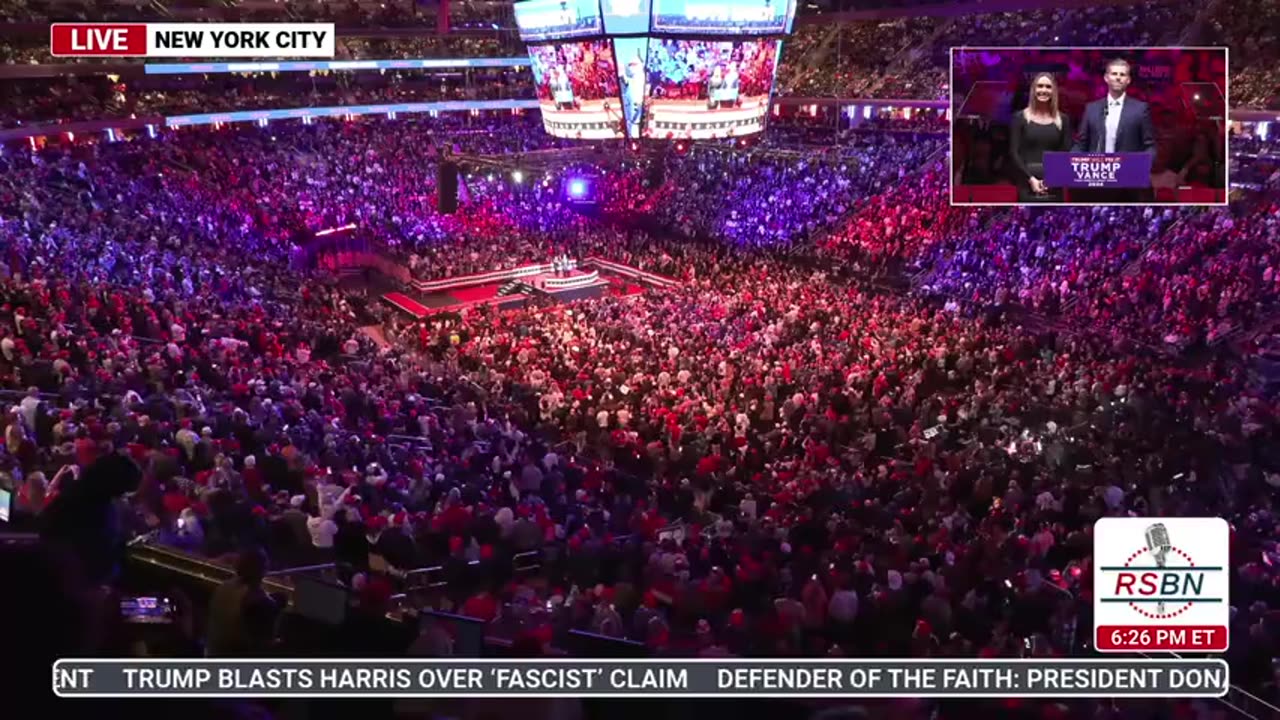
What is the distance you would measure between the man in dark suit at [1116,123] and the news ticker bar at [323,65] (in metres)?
30.3

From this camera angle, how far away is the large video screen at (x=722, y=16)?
2148 cm

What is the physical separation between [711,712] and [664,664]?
44 cm

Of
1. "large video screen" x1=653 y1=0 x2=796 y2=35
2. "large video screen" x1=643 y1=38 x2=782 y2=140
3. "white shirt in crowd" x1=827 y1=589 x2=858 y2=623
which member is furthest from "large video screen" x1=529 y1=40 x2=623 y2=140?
"white shirt in crowd" x1=827 y1=589 x2=858 y2=623

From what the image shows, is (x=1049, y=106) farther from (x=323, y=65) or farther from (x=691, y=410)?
(x=323, y=65)

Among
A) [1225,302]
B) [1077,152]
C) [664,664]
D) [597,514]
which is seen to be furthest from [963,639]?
[1225,302]

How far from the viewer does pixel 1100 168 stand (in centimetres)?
1189

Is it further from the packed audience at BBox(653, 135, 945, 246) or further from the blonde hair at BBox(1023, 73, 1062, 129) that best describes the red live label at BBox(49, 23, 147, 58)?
the packed audience at BBox(653, 135, 945, 246)

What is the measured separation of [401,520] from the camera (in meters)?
7.92

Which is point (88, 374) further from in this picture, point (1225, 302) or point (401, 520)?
point (1225, 302)

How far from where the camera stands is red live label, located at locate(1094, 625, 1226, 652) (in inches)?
246

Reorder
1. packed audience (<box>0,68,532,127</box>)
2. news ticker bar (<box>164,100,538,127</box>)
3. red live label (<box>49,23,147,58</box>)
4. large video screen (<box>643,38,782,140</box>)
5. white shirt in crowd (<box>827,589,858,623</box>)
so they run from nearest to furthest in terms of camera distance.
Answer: white shirt in crowd (<box>827,589,858,623</box>) < red live label (<box>49,23,147,58</box>) < large video screen (<box>643,38,782,140</box>) < packed audience (<box>0,68,532,127</box>) < news ticker bar (<box>164,100,538,127</box>)

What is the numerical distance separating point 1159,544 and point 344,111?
36984 millimetres

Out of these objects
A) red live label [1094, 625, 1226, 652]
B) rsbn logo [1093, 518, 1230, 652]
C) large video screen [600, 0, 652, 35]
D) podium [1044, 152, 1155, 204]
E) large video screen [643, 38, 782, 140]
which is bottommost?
red live label [1094, 625, 1226, 652]

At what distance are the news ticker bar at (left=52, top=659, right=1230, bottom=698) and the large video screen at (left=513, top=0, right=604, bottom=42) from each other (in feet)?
61.1
